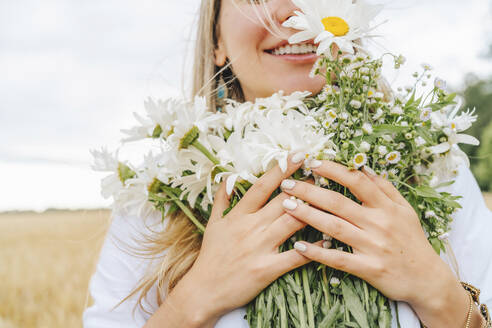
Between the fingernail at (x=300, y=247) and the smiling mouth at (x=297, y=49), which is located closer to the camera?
the fingernail at (x=300, y=247)

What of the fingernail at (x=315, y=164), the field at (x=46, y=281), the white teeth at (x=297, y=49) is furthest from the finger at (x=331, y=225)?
the field at (x=46, y=281)

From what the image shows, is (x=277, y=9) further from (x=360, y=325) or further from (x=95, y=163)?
(x=360, y=325)

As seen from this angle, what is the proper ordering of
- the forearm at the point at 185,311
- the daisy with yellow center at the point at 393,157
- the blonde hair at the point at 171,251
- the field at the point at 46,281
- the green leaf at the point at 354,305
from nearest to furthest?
1. the green leaf at the point at 354,305
2. the daisy with yellow center at the point at 393,157
3. the forearm at the point at 185,311
4. the blonde hair at the point at 171,251
5. the field at the point at 46,281

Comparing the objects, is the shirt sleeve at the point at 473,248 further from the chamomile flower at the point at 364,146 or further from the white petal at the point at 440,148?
the chamomile flower at the point at 364,146

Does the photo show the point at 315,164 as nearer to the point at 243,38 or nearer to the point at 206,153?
the point at 206,153

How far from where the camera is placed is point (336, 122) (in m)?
1.19

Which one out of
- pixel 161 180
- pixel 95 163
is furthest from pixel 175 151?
pixel 95 163

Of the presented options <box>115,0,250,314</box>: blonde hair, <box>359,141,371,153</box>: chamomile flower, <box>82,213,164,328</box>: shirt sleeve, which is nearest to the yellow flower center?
<box>359,141,371,153</box>: chamomile flower

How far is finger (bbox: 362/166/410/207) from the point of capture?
120 cm

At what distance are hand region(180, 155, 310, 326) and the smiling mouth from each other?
0.64 metres

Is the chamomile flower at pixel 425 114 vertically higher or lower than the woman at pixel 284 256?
higher

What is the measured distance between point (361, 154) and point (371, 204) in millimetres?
167

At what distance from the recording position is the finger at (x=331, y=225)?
1139mm

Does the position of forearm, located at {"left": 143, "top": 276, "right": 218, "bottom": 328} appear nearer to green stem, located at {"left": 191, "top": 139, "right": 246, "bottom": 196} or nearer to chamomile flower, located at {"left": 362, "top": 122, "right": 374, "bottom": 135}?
green stem, located at {"left": 191, "top": 139, "right": 246, "bottom": 196}
